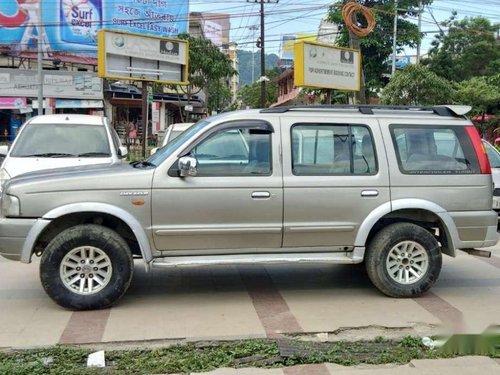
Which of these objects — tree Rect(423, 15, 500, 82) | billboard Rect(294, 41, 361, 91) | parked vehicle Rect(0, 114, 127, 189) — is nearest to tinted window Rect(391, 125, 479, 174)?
parked vehicle Rect(0, 114, 127, 189)

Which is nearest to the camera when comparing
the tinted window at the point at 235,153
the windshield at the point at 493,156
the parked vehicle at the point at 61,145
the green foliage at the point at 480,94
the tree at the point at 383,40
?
the tinted window at the point at 235,153

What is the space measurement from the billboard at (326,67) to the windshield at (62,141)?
10.7 meters

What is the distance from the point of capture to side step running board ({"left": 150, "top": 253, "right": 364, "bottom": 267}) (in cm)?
539

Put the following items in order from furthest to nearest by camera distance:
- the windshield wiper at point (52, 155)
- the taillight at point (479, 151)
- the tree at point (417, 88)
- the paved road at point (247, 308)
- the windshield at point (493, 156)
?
the tree at point (417, 88)
the windshield at point (493, 156)
the windshield wiper at point (52, 155)
the taillight at point (479, 151)
the paved road at point (247, 308)

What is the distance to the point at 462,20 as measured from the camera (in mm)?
45031

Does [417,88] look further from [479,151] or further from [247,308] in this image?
[247,308]

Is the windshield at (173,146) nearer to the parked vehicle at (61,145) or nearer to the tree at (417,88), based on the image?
the parked vehicle at (61,145)

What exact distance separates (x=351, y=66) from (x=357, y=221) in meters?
15.7

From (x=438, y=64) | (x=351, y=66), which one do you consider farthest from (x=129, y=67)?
(x=438, y=64)

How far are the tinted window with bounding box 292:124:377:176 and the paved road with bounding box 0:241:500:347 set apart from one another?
1350 mm

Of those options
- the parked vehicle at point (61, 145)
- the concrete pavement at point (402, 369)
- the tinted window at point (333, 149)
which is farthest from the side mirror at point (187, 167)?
the parked vehicle at point (61, 145)

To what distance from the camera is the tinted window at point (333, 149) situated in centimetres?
567

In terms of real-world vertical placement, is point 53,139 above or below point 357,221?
above

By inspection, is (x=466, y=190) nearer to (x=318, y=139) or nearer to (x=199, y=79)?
(x=318, y=139)
